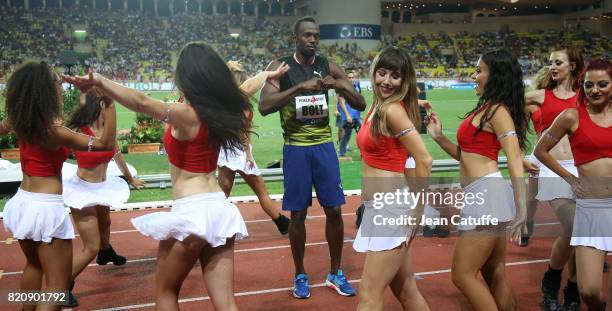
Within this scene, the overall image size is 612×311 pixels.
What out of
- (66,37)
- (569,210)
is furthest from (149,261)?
(66,37)

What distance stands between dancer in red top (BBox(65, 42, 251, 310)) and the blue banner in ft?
183

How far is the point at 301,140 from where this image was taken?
18.1ft

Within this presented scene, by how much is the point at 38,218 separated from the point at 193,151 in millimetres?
1202

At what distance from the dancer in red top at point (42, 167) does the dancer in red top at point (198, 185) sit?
2.08 feet

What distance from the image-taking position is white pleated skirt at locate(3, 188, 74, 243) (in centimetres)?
386

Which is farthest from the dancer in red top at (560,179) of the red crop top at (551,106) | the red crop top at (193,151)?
the red crop top at (193,151)

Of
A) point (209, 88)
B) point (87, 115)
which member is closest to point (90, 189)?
point (87, 115)

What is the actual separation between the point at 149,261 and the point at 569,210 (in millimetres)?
4177

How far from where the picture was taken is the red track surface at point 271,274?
526 centimetres

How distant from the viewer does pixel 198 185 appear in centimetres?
351

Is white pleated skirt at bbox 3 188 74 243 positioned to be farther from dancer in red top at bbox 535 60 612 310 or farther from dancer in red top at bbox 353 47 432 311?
dancer in red top at bbox 535 60 612 310

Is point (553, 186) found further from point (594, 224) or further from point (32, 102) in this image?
point (32, 102)

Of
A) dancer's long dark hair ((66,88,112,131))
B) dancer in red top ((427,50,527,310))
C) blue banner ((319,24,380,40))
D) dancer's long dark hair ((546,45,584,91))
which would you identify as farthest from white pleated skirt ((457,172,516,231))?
blue banner ((319,24,380,40))

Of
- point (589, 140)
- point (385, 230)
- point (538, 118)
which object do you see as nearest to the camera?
point (385, 230)
